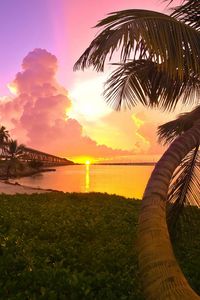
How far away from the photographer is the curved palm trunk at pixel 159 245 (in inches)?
98.7

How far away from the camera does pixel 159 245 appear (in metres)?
2.76

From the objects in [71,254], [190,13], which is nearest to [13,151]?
[71,254]

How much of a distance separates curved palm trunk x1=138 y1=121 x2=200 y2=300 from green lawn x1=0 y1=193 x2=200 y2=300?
9.88ft

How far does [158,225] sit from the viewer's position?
294 centimetres

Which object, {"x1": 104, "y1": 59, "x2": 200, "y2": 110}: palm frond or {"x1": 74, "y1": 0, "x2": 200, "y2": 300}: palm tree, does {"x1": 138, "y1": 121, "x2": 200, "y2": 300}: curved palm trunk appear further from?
{"x1": 104, "y1": 59, "x2": 200, "y2": 110}: palm frond

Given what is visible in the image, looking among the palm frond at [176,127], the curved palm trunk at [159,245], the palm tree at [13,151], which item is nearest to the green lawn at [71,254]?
the palm frond at [176,127]

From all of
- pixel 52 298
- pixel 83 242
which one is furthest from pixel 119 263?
pixel 52 298

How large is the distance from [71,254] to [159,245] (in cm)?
530

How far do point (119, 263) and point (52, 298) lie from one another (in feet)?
7.33

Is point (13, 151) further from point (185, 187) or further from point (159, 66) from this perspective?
point (159, 66)

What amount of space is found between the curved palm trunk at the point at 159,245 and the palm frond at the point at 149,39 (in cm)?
96

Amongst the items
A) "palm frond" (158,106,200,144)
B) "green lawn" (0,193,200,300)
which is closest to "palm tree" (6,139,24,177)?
"green lawn" (0,193,200,300)

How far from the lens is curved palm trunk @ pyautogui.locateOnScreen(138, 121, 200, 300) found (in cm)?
251

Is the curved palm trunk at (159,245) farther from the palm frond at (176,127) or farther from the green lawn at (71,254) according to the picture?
the palm frond at (176,127)
